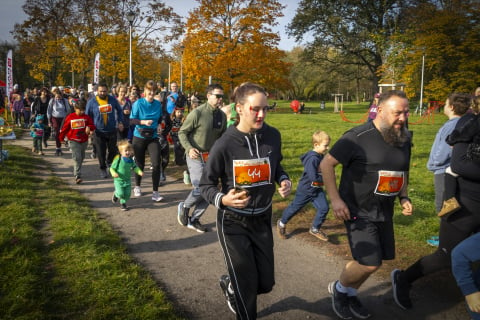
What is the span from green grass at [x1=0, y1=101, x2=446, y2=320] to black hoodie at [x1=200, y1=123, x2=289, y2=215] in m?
1.32

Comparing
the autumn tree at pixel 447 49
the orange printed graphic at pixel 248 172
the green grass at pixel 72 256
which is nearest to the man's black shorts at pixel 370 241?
the orange printed graphic at pixel 248 172

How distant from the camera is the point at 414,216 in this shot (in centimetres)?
660

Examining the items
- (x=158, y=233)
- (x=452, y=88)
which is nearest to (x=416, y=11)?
(x=452, y=88)

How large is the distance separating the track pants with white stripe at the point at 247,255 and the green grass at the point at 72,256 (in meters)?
0.89

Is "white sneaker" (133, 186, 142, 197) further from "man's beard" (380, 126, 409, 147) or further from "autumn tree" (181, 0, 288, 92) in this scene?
"autumn tree" (181, 0, 288, 92)

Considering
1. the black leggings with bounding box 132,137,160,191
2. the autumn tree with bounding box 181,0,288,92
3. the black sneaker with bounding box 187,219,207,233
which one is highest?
the autumn tree with bounding box 181,0,288,92

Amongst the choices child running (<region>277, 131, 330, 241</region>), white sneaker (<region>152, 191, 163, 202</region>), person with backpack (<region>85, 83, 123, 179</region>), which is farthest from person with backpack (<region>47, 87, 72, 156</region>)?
child running (<region>277, 131, 330, 241</region>)

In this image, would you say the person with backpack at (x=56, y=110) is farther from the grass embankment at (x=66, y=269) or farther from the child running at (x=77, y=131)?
the grass embankment at (x=66, y=269)

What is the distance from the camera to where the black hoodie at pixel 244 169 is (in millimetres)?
3078

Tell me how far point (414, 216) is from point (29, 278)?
5.89m

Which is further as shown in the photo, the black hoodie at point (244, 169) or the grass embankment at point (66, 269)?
the grass embankment at point (66, 269)

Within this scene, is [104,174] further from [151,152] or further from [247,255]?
[247,255]

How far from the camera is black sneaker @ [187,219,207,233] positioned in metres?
5.89

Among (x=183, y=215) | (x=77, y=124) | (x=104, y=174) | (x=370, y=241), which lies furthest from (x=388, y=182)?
(x=104, y=174)
